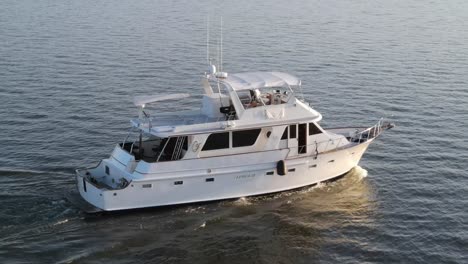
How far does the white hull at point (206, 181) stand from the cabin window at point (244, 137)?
566 millimetres

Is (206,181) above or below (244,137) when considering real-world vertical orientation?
below

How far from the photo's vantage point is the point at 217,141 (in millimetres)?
26406

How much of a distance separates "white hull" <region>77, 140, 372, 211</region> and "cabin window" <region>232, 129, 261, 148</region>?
1.86 ft

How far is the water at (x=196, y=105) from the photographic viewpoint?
2388 centimetres

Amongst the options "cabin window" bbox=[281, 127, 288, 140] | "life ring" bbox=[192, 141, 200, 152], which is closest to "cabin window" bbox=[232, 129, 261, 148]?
"cabin window" bbox=[281, 127, 288, 140]

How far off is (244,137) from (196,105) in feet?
46.3

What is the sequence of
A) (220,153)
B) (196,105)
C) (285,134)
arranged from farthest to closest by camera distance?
(196,105), (285,134), (220,153)

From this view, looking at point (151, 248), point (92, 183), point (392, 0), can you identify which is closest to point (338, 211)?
point (151, 248)

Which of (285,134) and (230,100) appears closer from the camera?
(285,134)

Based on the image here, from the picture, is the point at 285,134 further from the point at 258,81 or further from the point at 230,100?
the point at 230,100

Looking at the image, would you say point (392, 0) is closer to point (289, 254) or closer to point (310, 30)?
point (310, 30)

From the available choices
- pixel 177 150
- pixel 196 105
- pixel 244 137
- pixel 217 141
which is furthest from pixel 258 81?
pixel 196 105

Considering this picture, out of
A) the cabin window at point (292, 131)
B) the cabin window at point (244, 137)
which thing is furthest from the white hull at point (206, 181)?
the cabin window at point (292, 131)

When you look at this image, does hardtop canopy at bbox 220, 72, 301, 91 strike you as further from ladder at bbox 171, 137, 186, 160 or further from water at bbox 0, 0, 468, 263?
water at bbox 0, 0, 468, 263
